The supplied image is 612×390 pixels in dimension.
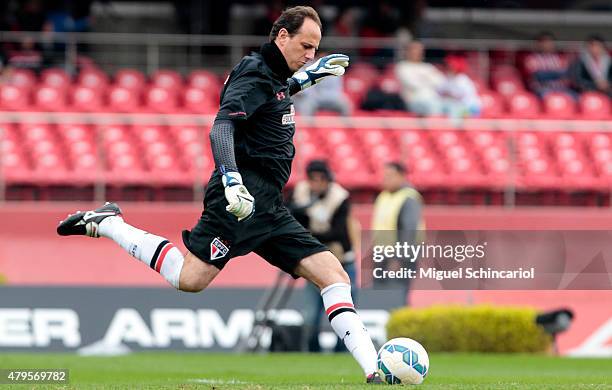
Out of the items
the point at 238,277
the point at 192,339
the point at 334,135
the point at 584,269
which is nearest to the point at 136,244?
the point at 584,269

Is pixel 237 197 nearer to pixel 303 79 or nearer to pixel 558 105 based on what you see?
Result: pixel 303 79

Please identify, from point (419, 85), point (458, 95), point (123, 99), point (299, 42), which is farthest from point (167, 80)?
point (299, 42)

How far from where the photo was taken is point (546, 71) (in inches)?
859

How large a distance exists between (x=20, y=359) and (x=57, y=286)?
2.70 meters

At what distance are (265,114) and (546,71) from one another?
14445 mm

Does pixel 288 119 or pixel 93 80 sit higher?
pixel 288 119

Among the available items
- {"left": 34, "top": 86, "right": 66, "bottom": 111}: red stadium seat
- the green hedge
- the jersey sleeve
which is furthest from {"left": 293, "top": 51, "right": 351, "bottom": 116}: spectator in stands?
the jersey sleeve

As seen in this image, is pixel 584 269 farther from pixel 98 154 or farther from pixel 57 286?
pixel 98 154

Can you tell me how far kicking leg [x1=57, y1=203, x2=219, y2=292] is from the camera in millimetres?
8125

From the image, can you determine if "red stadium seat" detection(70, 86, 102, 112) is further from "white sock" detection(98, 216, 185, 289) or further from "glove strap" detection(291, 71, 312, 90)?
"glove strap" detection(291, 71, 312, 90)

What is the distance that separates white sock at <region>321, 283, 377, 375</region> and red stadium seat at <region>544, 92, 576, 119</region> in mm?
13209

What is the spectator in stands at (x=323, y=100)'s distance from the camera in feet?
61.9

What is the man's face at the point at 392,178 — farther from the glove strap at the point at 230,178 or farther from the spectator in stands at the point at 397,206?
the glove strap at the point at 230,178

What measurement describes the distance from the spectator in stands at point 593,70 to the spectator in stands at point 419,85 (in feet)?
9.63
